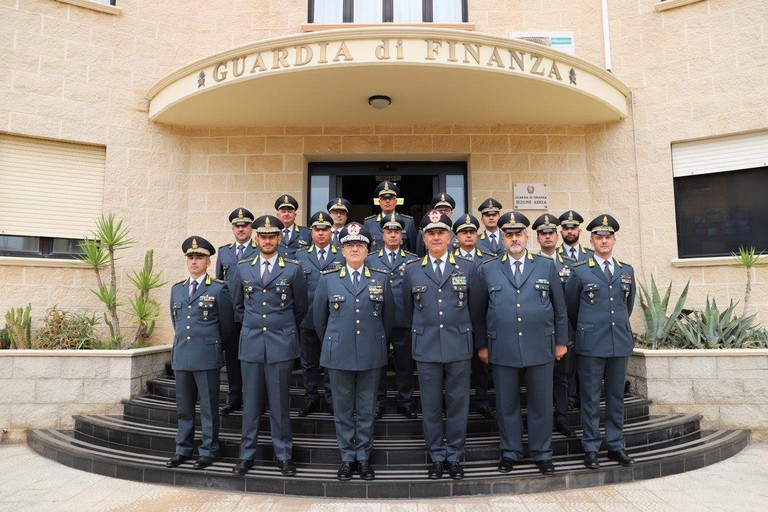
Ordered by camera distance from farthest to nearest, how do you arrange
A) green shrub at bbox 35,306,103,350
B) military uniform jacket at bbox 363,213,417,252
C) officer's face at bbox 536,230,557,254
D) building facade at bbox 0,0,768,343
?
1. building facade at bbox 0,0,768,343
2. green shrub at bbox 35,306,103,350
3. military uniform jacket at bbox 363,213,417,252
4. officer's face at bbox 536,230,557,254

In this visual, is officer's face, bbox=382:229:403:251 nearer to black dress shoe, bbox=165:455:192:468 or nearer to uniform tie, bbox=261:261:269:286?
uniform tie, bbox=261:261:269:286

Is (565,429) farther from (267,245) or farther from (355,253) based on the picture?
(267,245)

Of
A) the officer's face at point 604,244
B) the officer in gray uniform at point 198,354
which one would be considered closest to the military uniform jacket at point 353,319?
the officer in gray uniform at point 198,354

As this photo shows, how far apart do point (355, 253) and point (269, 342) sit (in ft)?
3.42

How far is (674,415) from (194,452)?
495cm

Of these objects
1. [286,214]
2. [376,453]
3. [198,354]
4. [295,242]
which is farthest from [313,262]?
[376,453]

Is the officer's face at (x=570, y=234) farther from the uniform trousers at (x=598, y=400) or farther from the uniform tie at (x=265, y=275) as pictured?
the uniform tie at (x=265, y=275)

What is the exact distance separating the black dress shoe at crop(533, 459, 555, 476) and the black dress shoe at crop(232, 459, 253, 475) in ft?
7.89

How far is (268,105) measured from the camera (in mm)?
7273

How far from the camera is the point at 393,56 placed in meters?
6.04

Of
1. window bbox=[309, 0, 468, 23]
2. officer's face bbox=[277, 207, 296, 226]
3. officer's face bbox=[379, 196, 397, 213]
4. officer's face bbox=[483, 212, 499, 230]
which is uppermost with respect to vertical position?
window bbox=[309, 0, 468, 23]

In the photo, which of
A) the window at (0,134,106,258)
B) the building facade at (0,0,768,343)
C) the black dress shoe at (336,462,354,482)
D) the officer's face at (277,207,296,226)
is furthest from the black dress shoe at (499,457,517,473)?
the window at (0,134,106,258)

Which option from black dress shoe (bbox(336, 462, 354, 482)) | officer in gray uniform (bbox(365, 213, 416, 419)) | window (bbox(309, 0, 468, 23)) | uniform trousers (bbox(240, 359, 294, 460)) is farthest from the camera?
window (bbox(309, 0, 468, 23))

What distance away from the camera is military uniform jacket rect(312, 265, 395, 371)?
425 cm
